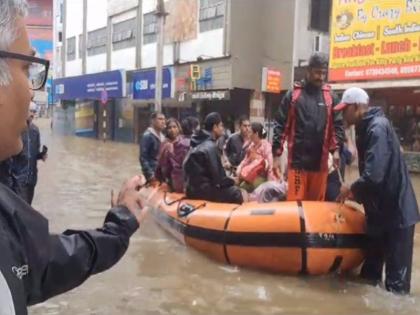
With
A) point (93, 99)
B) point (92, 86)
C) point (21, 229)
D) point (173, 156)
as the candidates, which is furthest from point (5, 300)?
point (93, 99)

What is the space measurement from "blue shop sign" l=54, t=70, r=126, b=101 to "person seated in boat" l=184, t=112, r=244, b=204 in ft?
72.4

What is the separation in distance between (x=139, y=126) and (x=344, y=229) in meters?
24.0

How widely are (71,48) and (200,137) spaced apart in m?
32.1

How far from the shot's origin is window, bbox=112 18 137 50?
92.2 feet

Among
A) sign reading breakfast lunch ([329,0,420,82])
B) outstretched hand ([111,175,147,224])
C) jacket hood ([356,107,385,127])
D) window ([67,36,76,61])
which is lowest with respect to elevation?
outstretched hand ([111,175,147,224])

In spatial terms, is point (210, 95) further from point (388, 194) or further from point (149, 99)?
point (388, 194)

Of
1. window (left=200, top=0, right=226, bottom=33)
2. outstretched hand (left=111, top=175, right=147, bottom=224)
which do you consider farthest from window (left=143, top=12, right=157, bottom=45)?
outstretched hand (left=111, top=175, right=147, bottom=224)

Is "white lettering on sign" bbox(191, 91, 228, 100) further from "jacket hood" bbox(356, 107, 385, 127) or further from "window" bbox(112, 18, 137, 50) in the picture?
"jacket hood" bbox(356, 107, 385, 127)

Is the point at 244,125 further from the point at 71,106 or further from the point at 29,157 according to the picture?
the point at 71,106

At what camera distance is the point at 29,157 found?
5512mm

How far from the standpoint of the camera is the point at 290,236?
5109 millimetres

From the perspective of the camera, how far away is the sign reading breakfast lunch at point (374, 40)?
48.1 ft

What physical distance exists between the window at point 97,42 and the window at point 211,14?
1067cm

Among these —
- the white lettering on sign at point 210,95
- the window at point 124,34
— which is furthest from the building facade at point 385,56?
the window at point 124,34
